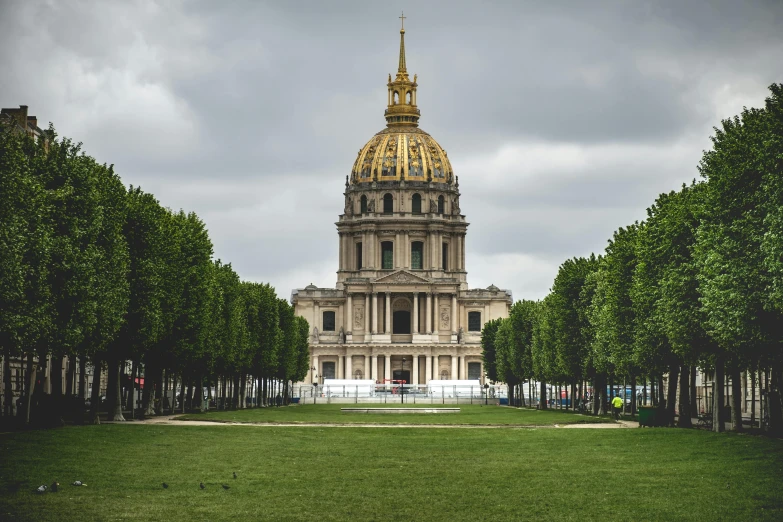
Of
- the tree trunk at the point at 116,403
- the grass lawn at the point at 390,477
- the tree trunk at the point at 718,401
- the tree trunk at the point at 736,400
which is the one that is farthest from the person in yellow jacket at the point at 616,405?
the tree trunk at the point at 116,403

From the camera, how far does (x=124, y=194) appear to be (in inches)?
2309

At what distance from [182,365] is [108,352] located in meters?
12.8

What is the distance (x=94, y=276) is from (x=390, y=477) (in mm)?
20948

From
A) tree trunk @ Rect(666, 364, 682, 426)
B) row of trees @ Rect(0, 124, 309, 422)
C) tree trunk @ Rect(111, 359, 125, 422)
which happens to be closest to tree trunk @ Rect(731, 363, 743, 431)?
tree trunk @ Rect(666, 364, 682, 426)

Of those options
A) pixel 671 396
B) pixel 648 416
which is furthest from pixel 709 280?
pixel 671 396

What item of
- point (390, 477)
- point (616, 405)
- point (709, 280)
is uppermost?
point (709, 280)

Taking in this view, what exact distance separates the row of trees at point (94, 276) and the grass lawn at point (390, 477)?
15.2ft

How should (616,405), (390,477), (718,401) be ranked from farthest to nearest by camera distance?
(616,405) < (718,401) < (390,477)

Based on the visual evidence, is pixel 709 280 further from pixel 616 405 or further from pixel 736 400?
pixel 616 405

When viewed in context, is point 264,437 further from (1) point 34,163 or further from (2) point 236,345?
(2) point 236,345

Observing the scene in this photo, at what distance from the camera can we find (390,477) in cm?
3322

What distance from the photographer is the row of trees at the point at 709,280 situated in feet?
134

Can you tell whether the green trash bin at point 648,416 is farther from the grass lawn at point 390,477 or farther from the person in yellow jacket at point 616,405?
the person in yellow jacket at point 616,405

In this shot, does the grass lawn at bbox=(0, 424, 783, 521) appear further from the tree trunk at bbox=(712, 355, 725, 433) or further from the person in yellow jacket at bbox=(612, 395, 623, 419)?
the person in yellow jacket at bbox=(612, 395, 623, 419)
